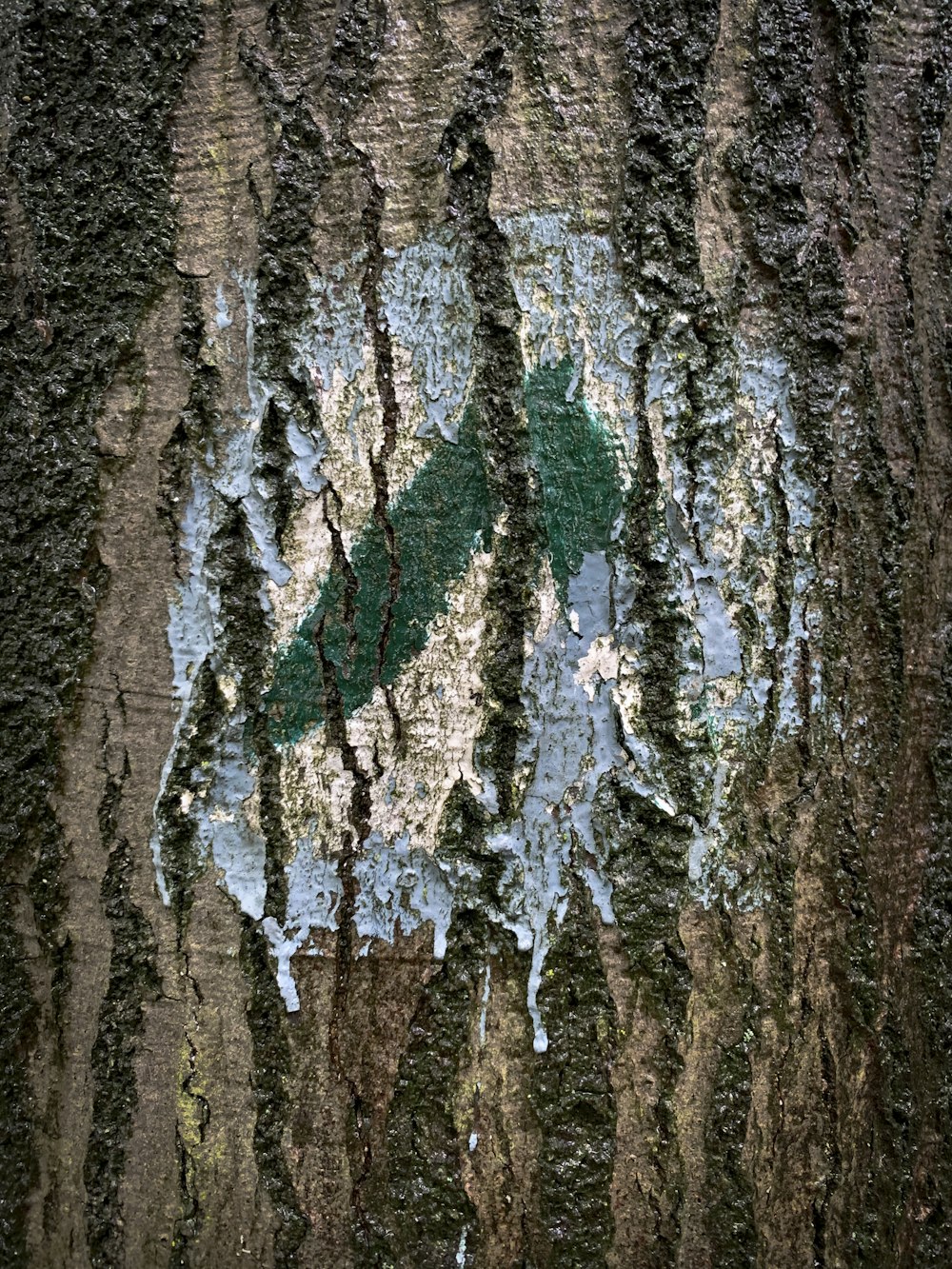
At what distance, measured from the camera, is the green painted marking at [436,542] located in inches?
24.0

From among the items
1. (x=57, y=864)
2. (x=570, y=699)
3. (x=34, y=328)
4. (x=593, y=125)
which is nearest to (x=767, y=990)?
(x=570, y=699)

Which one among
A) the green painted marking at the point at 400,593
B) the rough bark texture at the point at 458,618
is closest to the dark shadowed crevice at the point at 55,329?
the rough bark texture at the point at 458,618

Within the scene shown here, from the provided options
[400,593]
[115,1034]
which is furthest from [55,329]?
[115,1034]

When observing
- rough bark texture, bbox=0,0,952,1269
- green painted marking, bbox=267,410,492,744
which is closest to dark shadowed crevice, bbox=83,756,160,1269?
rough bark texture, bbox=0,0,952,1269

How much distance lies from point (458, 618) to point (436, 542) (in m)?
0.06

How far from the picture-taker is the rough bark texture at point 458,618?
0.61m

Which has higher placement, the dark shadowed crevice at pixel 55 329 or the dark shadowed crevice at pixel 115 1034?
the dark shadowed crevice at pixel 55 329

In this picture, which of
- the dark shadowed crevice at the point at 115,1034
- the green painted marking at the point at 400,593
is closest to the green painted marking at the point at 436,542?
the green painted marking at the point at 400,593

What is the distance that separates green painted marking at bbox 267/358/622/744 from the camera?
0.61 meters

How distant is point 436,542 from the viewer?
61 centimetres

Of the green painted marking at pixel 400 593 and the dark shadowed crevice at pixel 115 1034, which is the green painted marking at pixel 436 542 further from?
the dark shadowed crevice at pixel 115 1034

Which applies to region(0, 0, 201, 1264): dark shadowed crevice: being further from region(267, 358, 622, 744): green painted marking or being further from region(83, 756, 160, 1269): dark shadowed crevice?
region(267, 358, 622, 744): green painted marking

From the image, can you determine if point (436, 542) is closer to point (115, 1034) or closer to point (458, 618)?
point (458, 618)

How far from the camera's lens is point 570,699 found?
2.00ft
